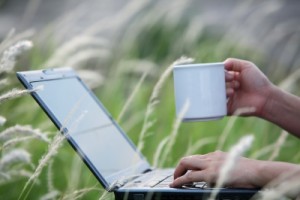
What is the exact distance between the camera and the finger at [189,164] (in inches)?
83.7

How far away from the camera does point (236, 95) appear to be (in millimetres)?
2701

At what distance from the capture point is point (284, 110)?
2686 millimetres

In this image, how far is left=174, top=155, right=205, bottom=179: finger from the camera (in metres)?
2.12

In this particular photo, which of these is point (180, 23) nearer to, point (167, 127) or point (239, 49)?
point (239, 49)

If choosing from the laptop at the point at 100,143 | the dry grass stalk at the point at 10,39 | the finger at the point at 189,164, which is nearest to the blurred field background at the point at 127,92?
the dry grass stalk at the point at 10,39

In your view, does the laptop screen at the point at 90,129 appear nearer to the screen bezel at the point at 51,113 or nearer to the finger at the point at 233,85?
the screen bezel at the point at 51,113

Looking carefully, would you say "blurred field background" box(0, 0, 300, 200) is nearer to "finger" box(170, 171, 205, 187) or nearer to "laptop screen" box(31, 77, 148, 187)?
"laptop screen" box(31, 77, 148, 187)

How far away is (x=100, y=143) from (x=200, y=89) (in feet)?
1.54

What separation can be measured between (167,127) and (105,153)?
1445 mm

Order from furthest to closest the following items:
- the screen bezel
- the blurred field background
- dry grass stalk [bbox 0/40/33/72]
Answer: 1. the blurred field background
2. the screen bezel
3. dry grass stalk [bbox 0/40/33/72]

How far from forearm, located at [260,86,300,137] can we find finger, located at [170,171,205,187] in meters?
0.67

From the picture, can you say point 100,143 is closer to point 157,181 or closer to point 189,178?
point 157,181

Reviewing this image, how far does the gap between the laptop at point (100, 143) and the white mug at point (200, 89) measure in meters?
0.22

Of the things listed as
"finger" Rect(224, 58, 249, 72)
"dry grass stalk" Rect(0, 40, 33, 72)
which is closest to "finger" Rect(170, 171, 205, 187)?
"dry grass stalk" Rect(0, 40, 33, 72)
